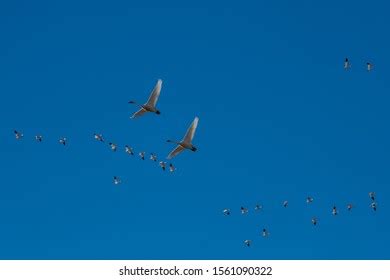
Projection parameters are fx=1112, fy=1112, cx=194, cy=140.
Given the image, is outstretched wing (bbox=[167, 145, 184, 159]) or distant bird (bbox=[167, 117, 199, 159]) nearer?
distant bird (bbox=[167, 117, 199, 159])

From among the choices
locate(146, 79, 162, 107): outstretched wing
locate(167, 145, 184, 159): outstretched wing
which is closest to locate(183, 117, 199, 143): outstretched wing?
locate(167, 145, 184, 159): outstretched wing

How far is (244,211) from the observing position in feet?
408

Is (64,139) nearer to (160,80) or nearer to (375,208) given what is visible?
(160,80)

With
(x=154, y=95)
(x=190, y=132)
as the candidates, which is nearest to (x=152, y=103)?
(x=154, y=95)

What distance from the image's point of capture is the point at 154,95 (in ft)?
412

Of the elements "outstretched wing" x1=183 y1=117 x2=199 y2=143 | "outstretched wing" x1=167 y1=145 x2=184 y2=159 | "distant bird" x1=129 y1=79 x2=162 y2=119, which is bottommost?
"outstretched wing" x1=167 y1=145 x2=184 y2=159

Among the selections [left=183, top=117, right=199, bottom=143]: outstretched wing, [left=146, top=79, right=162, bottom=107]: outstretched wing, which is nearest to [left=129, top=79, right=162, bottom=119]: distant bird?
[left=146, top=79, right=162, bottom=107]: outstretched wing

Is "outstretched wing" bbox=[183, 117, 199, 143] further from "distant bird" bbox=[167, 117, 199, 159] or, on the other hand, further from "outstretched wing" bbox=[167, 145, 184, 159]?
"outstretched wing" bbox=[167, 145, 184, 159]

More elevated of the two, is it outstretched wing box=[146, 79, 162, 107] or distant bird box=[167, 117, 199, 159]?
outstretched wing box=[146, 79, 162, 107]

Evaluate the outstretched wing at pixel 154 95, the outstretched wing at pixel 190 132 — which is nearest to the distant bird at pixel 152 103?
the outstretched wing at pixel 154 95

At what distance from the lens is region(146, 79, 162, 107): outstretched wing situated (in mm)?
124438
